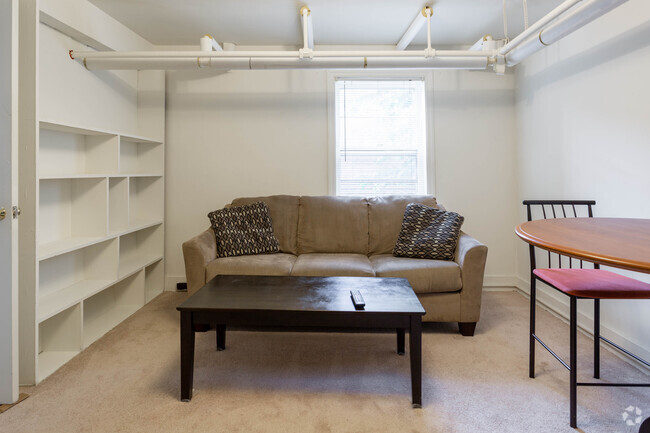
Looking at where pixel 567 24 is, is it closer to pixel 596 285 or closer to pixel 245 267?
pixel 596 285

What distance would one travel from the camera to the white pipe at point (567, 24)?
206cm

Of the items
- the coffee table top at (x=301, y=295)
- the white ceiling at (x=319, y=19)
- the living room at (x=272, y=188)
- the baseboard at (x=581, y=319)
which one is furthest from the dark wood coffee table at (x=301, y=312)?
the white ceiling at (x=319, y=19)

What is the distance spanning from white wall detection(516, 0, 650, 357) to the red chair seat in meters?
0.69

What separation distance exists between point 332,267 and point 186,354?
1241mm

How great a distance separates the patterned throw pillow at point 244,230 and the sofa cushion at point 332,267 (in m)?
0.39

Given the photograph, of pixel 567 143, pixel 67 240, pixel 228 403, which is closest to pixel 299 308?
pixel 228 403

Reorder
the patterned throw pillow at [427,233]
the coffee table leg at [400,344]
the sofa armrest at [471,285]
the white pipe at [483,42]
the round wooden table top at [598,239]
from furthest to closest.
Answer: the white pipe at [483,42] → the patterned throw pillow at [427,233] → the sofa armrest at [471,285] → the coffee table leg at [400,344] → the round wooden table top at [598,239]

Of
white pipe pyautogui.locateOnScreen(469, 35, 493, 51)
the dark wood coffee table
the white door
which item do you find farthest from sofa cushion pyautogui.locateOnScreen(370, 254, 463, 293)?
the white door

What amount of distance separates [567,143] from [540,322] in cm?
144

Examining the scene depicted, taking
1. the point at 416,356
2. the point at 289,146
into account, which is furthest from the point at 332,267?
the point at 289,146

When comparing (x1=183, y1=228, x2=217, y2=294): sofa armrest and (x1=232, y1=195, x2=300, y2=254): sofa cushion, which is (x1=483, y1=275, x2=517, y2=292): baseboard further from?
(x1=183, y1=228, x2=217, y2=294): sofa armrest

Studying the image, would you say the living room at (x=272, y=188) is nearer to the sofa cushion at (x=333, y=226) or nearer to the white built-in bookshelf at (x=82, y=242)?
the white built-in bookshelf at (x=82, y=242)

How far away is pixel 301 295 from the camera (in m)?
2.08

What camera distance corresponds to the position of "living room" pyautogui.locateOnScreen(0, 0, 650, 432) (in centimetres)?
190
